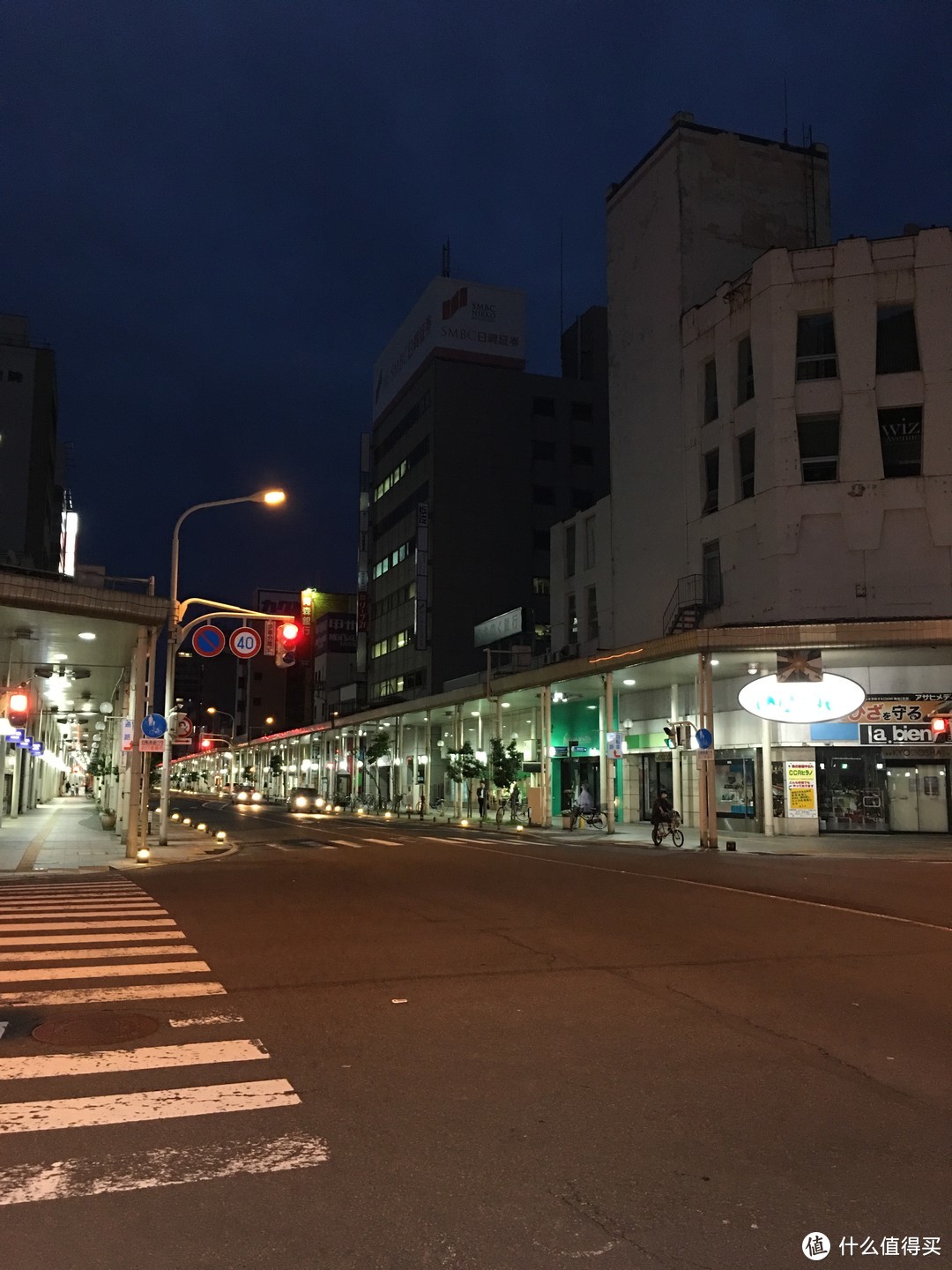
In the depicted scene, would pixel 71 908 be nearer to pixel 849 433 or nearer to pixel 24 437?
pixel 849 433

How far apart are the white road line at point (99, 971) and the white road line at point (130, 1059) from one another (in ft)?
9.12

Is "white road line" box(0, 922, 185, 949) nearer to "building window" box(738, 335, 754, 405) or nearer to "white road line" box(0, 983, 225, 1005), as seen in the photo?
"white road line" box(0, 983, 225, 1005)

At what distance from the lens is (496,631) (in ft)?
237

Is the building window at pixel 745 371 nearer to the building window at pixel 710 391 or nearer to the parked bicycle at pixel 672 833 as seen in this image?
the building window at pixel 710 391

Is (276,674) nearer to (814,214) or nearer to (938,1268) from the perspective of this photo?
(814,214)

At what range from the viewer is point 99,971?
10.3 metres

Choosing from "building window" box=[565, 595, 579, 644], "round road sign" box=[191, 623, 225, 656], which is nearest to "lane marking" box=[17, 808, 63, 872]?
"round road sign" box=[191, 623, 225, 656]

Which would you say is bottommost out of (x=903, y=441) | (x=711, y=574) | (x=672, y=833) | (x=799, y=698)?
(x=672, y=833)

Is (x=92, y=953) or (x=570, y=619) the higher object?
(x=570, y=619)

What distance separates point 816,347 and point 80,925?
34.5m

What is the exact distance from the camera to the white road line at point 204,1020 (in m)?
8.10

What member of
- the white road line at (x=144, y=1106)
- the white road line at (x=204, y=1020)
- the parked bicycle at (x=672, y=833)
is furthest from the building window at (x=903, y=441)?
the white road line at (x=144, y=1106)

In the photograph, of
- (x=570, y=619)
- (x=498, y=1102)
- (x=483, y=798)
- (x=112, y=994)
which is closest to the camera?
(x=498, y=1102)

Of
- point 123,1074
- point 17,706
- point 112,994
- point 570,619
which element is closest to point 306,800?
point 570,619
